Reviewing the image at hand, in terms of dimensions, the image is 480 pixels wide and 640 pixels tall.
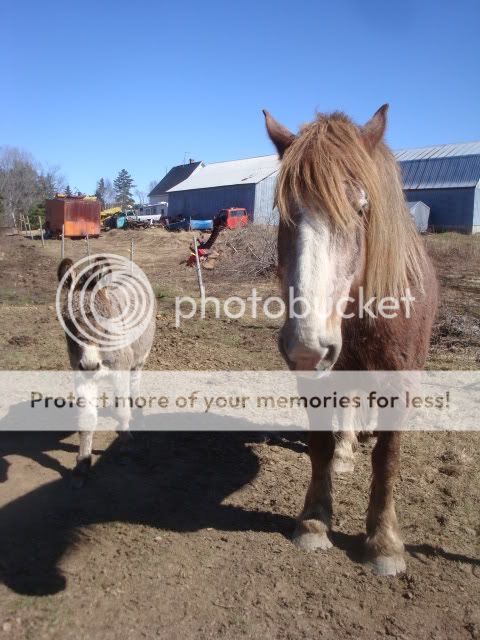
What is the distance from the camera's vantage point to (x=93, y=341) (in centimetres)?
400

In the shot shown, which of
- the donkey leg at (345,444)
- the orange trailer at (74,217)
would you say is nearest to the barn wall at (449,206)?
the orange trailer at (74,217)

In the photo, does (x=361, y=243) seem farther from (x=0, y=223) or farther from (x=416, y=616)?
(x=0, y=223)

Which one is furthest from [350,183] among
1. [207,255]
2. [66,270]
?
[207,255]

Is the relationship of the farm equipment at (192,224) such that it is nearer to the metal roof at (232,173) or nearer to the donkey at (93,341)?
the metal roof at (232,173)

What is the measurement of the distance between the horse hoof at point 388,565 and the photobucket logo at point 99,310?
8.15ft

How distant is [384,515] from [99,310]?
262 centimetres

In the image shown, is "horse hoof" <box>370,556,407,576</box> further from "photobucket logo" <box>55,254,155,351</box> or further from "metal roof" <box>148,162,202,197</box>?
"metal roof" <box>148,162,202,197</box>

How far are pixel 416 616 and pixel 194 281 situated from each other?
44.5 ft

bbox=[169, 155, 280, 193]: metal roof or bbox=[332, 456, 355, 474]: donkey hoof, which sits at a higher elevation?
bbox=[169, 155, 280, 193]: metal roof

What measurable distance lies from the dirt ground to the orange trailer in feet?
104

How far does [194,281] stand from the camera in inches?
617

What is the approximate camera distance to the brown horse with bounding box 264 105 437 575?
205 centimetres

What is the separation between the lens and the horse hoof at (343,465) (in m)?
4.20

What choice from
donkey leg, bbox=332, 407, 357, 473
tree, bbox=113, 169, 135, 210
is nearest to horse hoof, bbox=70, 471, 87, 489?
donkey leg, bbox=332, 407, 357, 473
